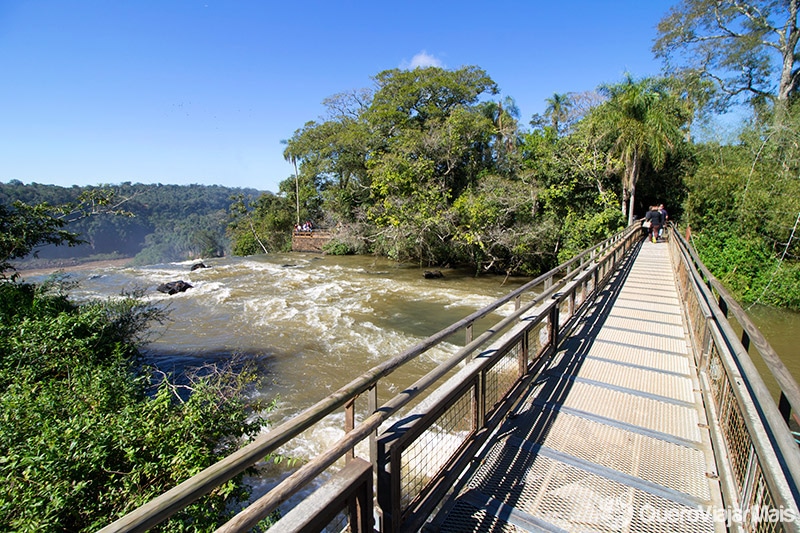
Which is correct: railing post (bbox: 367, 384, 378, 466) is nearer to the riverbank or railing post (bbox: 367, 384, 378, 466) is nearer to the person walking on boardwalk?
the riverbank

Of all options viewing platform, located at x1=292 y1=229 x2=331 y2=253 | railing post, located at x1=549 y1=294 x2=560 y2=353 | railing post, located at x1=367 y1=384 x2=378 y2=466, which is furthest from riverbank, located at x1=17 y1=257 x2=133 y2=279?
viewing platform, located at x1=292 y1=229 x2=331 y2=253

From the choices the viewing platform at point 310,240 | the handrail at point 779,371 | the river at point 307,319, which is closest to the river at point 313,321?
the river at point 307,319

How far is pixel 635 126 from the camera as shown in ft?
61.8

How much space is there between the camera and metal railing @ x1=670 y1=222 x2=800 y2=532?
162 centimetres

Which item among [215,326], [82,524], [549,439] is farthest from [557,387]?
[215,326]

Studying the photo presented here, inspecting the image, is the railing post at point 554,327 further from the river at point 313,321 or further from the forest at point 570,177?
the forest at point 570,177

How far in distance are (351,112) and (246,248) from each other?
62.8 ft

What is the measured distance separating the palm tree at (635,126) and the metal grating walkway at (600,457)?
17.2m

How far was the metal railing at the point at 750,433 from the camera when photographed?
5.31 feet

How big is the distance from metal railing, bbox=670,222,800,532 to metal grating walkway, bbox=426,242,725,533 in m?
0.16

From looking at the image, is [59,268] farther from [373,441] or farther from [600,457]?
[600,457]

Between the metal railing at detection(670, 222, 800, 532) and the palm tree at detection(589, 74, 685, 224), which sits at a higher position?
the palm tree at detection(589, 74, 685, 224)

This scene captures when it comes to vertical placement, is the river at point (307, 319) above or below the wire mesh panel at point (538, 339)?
below

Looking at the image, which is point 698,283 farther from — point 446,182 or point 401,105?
point 401,105
